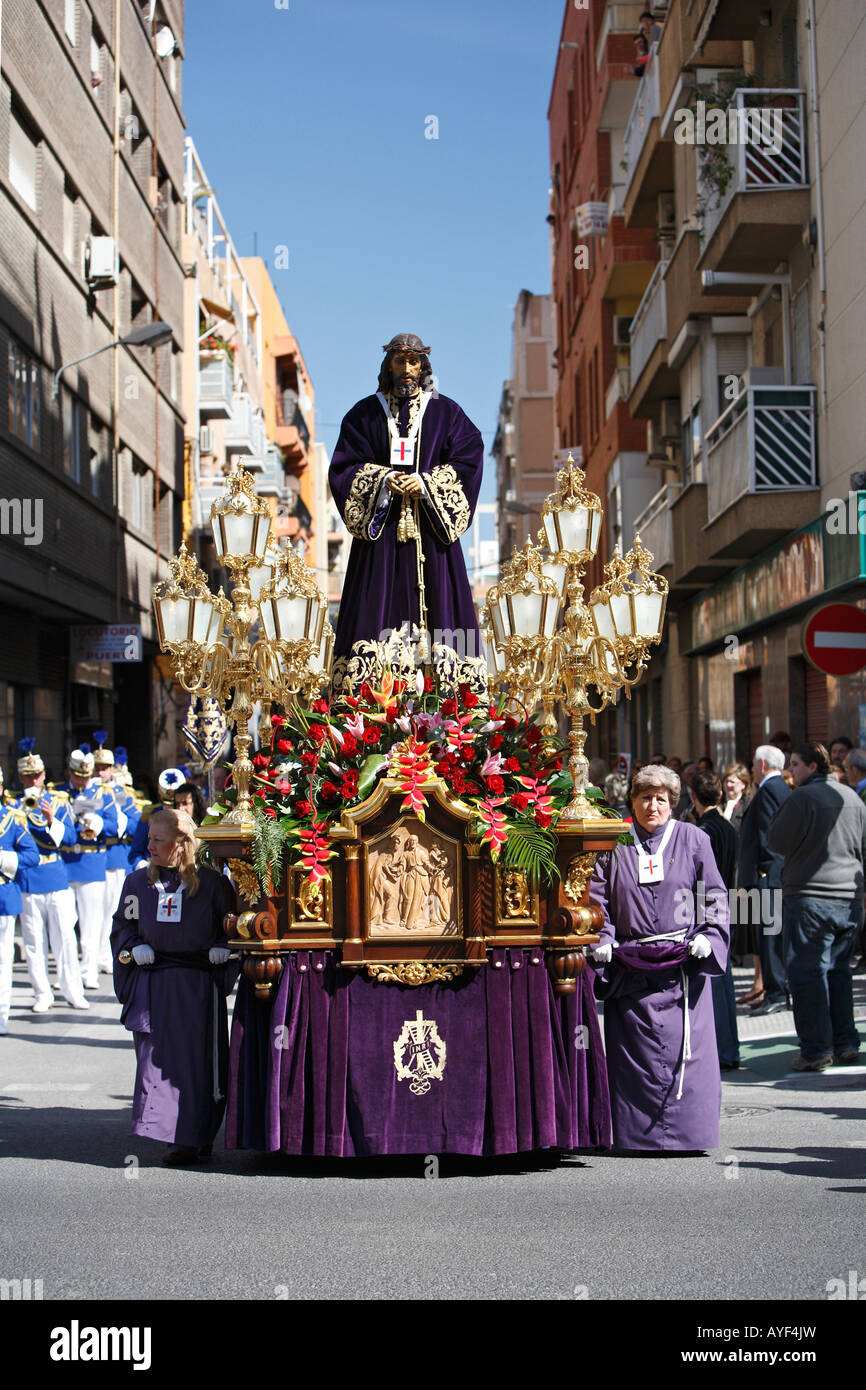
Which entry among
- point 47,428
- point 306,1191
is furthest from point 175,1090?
point 47,428

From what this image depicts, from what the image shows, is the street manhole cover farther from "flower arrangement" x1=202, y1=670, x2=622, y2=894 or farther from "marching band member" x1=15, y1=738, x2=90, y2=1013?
"marching band member" x1=15, y1=738, x2=90, y2=1013

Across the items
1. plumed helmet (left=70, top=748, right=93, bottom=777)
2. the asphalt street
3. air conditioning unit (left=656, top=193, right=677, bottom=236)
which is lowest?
the asphalt street

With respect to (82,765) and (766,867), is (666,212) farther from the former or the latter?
(766,867)

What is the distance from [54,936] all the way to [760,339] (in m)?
13.4

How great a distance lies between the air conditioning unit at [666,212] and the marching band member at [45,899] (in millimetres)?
18610

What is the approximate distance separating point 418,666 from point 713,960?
2.24 meters

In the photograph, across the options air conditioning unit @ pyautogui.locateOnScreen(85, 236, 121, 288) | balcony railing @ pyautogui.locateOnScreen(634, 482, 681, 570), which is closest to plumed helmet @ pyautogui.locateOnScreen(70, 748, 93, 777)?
balcony railing @ pyautogui.locateOnScreen(634, 482, 681, 570)

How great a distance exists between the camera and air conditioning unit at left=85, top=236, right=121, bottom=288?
2927 cm

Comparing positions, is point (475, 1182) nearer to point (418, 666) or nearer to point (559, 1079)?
point (559, 1079)

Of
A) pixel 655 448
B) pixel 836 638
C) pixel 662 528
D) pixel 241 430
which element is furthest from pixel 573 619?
pixel 241 430

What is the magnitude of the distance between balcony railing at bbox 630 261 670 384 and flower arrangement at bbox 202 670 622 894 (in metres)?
20.0

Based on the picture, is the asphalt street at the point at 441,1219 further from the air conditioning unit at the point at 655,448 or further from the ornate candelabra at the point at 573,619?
the air conditioning unit at the point at 655,448

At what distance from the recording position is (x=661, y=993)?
8438mm
